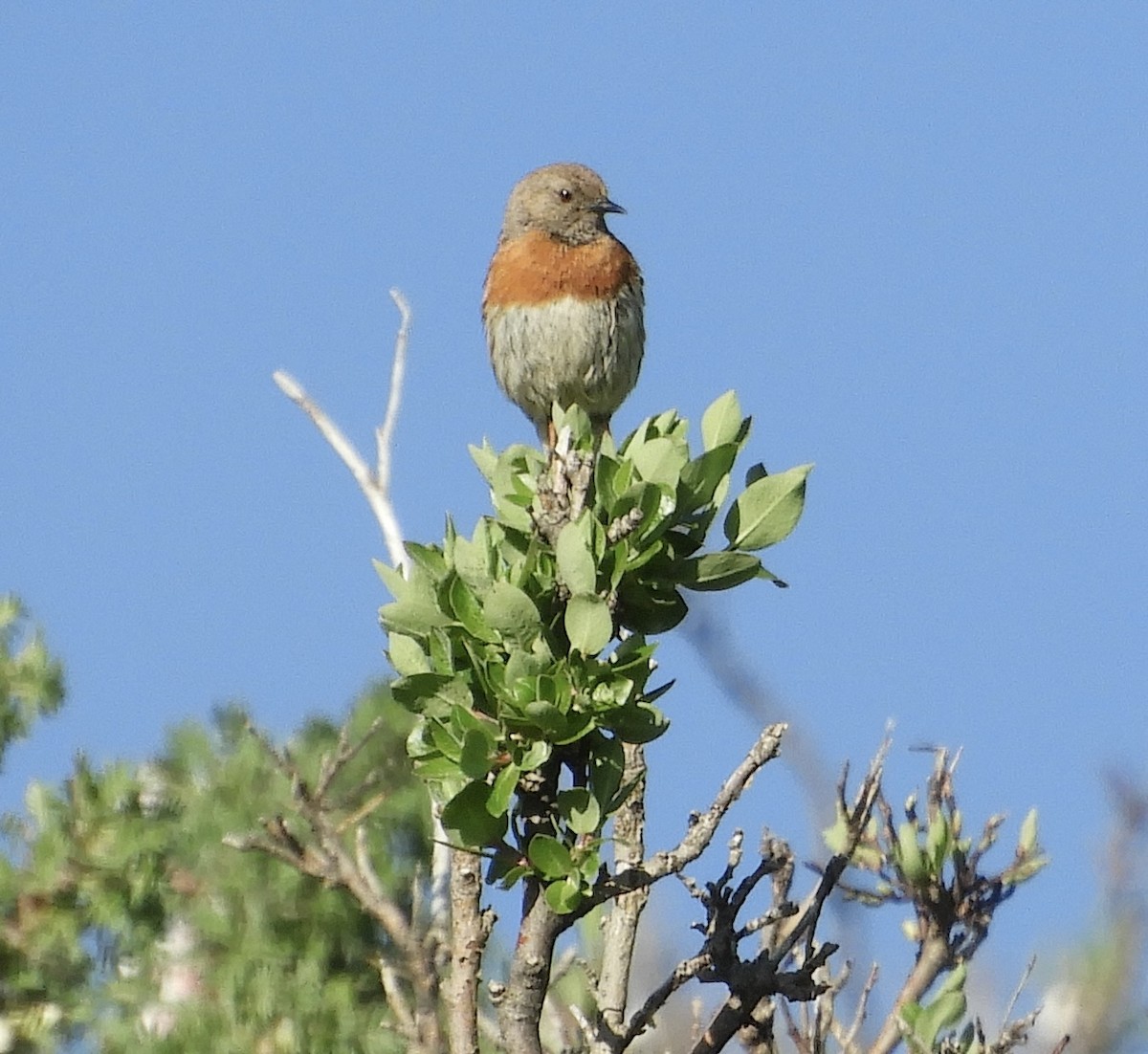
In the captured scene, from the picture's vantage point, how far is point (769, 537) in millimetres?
3625

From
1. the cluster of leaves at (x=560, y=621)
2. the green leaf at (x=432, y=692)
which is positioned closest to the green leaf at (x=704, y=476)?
the cluster of leaves at (x=560, y=621)

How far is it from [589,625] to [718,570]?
0.37 meters

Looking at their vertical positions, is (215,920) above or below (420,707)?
above

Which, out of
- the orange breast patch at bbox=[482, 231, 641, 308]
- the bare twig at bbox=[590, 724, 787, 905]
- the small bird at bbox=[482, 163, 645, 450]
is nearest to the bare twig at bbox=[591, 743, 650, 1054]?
the bare twig at bbox=[590, 724, 787, 905]

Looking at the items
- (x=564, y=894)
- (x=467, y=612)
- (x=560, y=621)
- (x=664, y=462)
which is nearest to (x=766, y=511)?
(x=664, y=462)

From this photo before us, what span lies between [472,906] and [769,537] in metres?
0.95

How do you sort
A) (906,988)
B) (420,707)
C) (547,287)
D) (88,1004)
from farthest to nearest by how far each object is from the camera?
1. (547,287)
2. (88,1004)
3. (906,988)
4. (420,707)

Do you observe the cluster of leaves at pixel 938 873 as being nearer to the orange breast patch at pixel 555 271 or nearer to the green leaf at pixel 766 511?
the green leaf at pixel 766 511

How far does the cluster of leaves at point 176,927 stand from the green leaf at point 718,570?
6.42ft

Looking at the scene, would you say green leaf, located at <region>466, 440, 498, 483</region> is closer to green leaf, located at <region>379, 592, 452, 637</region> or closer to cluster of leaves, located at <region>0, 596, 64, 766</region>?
green leaf, located at <region>379, 592, 452, 637</region>

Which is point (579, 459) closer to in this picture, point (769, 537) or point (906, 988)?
point (769, 537)

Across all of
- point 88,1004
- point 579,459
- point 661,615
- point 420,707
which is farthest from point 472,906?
point 88,1004

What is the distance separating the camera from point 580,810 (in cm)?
336

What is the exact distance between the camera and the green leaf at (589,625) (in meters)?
3.33
